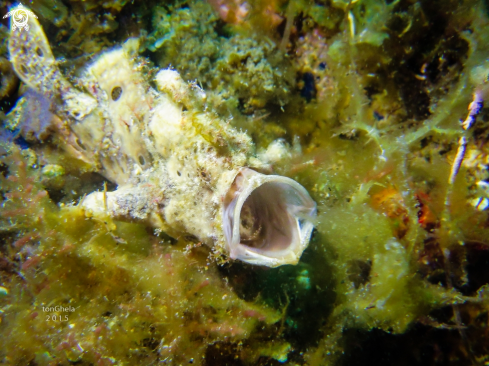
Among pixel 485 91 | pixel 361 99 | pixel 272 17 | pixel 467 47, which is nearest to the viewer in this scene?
pixel 485 91

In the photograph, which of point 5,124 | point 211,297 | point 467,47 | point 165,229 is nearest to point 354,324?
point 211,297

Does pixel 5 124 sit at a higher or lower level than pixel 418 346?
higher

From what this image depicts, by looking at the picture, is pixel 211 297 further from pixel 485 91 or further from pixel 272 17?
pixel 272 17

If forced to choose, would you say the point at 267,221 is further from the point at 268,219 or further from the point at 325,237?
the point at 325,237

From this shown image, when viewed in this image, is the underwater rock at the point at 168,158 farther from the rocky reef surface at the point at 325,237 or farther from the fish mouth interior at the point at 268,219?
the rocky reef surface at the point at 325,237

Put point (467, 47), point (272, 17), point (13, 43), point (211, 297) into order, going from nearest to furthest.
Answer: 1. point (467, 47)
2. point (211, 297)
3. point (272, 17)
4. point (13, 43)

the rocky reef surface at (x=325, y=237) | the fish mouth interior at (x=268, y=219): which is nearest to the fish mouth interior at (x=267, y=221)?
the fish mouth interior at (x=268, y=219)

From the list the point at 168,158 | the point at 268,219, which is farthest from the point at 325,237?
the point at 168,158
